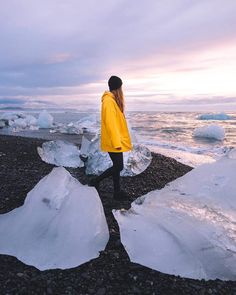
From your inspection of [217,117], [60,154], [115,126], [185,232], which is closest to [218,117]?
[217,117]

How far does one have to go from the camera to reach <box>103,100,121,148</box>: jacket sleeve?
466cm

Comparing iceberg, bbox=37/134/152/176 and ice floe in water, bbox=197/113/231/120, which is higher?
iceberg, bbox=37/134/152/176

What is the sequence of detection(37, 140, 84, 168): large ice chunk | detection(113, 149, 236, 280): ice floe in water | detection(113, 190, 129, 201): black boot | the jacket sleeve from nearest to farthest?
detection(113, 149, 236, 280): ice floe in water
the jacket sleeve
detection(113, 190, 129, 201): black boot
detection(37, 140, 84, 168): large ice chunk

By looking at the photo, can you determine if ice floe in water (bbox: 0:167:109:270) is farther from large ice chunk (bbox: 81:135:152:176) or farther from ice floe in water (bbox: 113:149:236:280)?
large ice chunk (bbox: 81:135:152:176)

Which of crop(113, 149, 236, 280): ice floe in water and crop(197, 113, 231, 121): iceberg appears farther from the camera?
crop(197, 113, 231, 121): iceberg

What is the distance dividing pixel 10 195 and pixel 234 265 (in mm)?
3089

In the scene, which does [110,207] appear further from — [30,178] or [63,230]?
[30,178]

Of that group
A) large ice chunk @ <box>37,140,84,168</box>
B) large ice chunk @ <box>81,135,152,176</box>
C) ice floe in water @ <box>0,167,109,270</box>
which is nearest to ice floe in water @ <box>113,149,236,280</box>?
ice floe in water @ <box>0,167,109,270</box>

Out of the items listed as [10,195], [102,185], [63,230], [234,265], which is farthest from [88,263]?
[102,185]

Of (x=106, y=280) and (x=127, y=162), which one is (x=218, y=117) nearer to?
(x=127, y=162)

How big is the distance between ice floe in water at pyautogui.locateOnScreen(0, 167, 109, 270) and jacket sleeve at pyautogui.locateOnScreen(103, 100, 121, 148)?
0.95m

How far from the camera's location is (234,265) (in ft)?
9.96

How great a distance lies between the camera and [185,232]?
132 inches

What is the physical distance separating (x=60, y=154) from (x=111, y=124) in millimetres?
2969
